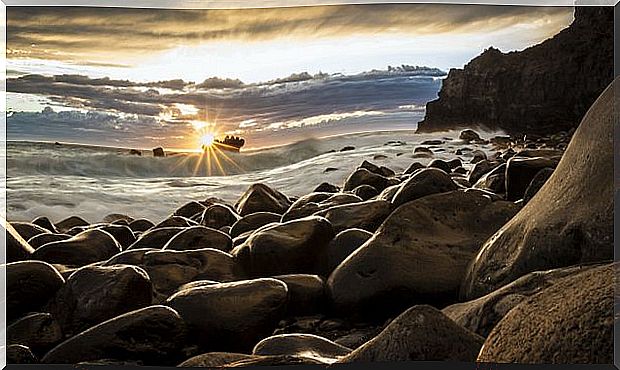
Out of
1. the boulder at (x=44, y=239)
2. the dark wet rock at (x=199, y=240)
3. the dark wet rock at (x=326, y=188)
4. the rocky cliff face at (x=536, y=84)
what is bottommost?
the dark wet rock at (x=199, y=240)

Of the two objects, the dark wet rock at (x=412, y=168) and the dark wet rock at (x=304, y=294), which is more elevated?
the dark wet rock at (x=412, y=168)

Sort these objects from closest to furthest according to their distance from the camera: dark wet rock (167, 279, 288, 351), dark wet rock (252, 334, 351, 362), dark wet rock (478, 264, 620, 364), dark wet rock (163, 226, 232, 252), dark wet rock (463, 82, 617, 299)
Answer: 1. dark wet rock (478, 264, 620, 364)
2. dark wet rock (252, 334, 351, 362)
3. dark wet rock (463, 82, 617, 299)
4. dark wet rock (167, 279, 288, 351)
5. dark wet rock (163, 226, 232, 252)

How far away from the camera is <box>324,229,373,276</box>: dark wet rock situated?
3.90 m

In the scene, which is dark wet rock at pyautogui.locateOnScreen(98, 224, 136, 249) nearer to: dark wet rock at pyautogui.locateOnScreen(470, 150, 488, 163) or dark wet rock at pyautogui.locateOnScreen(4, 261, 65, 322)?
dark wet rock at pyautogui.locateOnScreen(4, 261, 65, 322)

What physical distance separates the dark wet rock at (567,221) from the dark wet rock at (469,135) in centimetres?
61

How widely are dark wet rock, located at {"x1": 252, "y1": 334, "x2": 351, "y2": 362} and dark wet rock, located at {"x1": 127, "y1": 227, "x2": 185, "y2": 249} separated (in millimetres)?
1130

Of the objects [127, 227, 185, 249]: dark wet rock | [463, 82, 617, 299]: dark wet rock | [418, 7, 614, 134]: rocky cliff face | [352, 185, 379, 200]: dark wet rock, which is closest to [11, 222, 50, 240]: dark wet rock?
[127, 227, 185, 249]: dark wet rock

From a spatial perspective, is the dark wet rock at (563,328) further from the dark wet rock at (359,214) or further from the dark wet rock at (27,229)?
the dark wet rock at (27,229)

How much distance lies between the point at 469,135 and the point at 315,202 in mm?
849

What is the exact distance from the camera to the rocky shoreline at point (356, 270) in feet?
8.63

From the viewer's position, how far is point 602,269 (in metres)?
2.51

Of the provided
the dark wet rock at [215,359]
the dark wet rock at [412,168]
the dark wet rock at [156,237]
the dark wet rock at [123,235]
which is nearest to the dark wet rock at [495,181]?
the dark wet rock at [412,168]

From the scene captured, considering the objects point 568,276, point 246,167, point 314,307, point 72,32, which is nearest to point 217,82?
point 246,167

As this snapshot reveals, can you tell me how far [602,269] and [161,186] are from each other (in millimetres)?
2303
